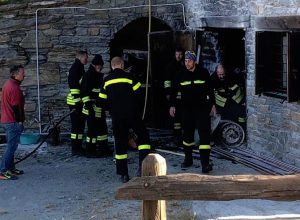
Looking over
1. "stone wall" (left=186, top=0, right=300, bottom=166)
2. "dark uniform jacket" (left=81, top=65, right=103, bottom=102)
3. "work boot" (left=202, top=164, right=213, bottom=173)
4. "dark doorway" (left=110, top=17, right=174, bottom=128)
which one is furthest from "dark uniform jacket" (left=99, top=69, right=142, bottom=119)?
"dark doorway" (left=110, top=17, right=174, bottom=128)

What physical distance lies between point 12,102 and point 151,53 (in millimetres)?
3980

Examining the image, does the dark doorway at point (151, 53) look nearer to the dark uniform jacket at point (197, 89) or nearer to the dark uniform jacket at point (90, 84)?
the dark uniform jacket at point (90, 84)

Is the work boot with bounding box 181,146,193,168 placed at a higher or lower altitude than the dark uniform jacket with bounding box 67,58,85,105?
lower

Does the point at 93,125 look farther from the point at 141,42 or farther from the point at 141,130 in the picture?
the point at 141,42

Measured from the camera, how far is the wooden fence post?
15.0 ft

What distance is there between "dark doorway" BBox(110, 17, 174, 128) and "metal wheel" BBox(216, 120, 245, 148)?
1716 mm

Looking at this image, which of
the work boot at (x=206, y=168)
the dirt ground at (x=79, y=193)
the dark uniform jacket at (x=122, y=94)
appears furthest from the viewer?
the work boot at (x=206, y=168)

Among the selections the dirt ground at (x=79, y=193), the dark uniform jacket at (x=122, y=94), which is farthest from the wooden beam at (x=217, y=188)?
the dark uniform jacket at (x=122, y=94)

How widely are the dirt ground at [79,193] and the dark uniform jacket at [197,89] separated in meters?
1.07

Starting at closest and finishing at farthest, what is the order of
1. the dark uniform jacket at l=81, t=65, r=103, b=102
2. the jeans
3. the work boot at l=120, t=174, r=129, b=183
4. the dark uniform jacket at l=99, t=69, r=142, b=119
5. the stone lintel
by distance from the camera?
A: the dark uniform jacket at l=99, t=69, r=142, b=119, the work boot at l=120, t=174, r=129, b=183, the jeans, the stone lintel, the dark uniform jacket at l=81, t=65, r=103, b=102

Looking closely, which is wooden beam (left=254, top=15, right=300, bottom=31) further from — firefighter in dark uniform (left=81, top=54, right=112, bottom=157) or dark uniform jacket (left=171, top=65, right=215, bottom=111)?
firefighter in dark uniform (left=81, top=54, right=112, bottom=157)

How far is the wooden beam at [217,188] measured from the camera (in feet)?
14.4

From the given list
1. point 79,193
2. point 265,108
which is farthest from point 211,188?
point 265,108

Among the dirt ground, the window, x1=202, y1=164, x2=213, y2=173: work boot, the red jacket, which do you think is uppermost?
the window
